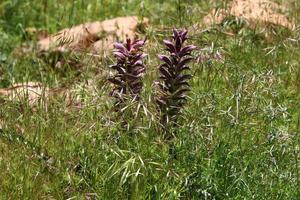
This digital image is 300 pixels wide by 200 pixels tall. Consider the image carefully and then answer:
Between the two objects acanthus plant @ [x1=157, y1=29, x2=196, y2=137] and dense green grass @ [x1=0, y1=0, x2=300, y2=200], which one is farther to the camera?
acanthus plant @ [x1=157, y1=29, x2=196, y2=137]

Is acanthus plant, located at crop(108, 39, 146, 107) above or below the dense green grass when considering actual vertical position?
above

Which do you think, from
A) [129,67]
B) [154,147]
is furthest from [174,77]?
[154,147]

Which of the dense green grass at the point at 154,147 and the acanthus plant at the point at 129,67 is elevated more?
the acanthus plant at the point at 129,67

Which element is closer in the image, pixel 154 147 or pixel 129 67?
pixel 154 147

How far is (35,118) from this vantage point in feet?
14.0

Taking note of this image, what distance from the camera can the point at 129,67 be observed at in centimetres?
405

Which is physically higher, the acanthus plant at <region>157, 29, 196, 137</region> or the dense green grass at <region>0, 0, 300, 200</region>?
the acanthus plant at <region>157, 29, 196, 137</region>

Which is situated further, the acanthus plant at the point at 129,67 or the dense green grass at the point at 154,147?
the acanthus plant at the point at 129,67

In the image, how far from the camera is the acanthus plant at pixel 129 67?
4004mm

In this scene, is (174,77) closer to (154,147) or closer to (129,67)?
(129,67)

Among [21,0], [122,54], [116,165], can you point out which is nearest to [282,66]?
[122,54]

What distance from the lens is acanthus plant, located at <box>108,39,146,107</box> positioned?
4004 mm

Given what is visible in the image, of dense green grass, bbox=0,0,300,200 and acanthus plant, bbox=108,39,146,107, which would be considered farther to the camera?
acanthus plant, bbox=108,39,146,107

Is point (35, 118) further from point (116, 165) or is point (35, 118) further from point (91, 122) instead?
point (116, 165)
